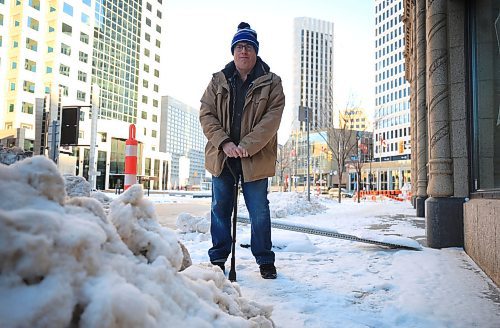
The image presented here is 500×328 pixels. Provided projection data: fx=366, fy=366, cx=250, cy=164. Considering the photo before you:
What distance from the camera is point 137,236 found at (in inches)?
54.9

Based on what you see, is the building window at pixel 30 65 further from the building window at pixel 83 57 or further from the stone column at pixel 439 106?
the stone column at pixel 439 106

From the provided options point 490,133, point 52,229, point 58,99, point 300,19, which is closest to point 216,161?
point 52,229

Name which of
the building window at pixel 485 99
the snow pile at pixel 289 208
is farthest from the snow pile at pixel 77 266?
the snow pile at pixel 289 208

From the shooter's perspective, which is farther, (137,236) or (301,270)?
(301,270)

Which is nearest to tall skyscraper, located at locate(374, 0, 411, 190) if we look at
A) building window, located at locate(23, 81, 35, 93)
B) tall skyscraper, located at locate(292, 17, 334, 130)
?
tall skyscraper, located at locate(292, 17, 334, 130)

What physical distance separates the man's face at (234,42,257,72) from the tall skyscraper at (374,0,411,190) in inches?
3275

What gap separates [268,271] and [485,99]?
350cm

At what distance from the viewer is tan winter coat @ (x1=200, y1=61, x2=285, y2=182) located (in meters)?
3.32

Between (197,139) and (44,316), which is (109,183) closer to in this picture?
(44,316)

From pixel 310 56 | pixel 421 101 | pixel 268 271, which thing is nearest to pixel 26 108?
pixel 421 101

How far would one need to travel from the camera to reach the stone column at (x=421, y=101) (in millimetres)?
7909

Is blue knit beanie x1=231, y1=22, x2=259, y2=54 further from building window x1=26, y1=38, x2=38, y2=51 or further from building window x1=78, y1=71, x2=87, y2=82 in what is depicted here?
building window x1=78, y1=71, x2=87, y2=82

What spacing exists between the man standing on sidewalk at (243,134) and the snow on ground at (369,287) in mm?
347

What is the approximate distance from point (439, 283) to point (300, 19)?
362 feet
